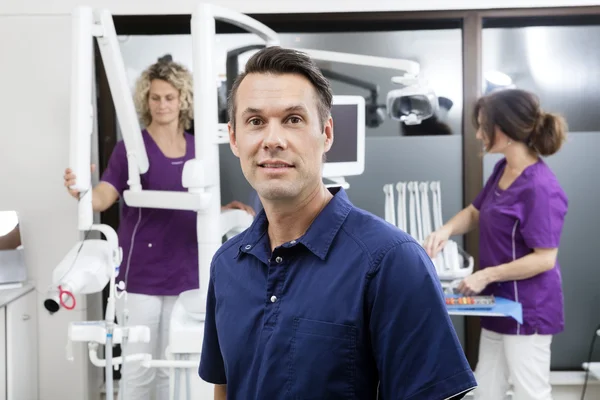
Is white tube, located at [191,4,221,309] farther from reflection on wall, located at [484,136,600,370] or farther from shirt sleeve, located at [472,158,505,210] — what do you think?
reflection on wall, located at [484,136,600,370]

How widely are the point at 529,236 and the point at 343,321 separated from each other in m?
1.45

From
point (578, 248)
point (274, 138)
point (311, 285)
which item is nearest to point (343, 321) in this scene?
point (311, 285)

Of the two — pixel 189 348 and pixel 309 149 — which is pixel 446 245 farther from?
pixel 309 149

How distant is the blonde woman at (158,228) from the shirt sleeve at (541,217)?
1.13 meters

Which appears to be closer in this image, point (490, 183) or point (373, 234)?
point (373, 234)

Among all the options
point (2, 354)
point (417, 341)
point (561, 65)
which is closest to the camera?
point (417, 341)

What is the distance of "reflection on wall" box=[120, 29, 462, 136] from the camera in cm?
291

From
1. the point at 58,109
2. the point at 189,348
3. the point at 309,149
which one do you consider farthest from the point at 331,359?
the point at 58,109

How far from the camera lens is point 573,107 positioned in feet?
9.50

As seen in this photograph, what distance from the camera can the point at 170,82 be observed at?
98.6 inches

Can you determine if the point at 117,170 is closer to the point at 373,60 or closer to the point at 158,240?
the point at 158,240

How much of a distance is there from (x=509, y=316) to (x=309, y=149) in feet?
4.74

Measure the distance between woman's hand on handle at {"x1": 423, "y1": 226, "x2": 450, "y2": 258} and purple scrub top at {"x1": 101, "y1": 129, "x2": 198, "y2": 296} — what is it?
0.82 meters

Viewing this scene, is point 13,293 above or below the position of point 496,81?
below
